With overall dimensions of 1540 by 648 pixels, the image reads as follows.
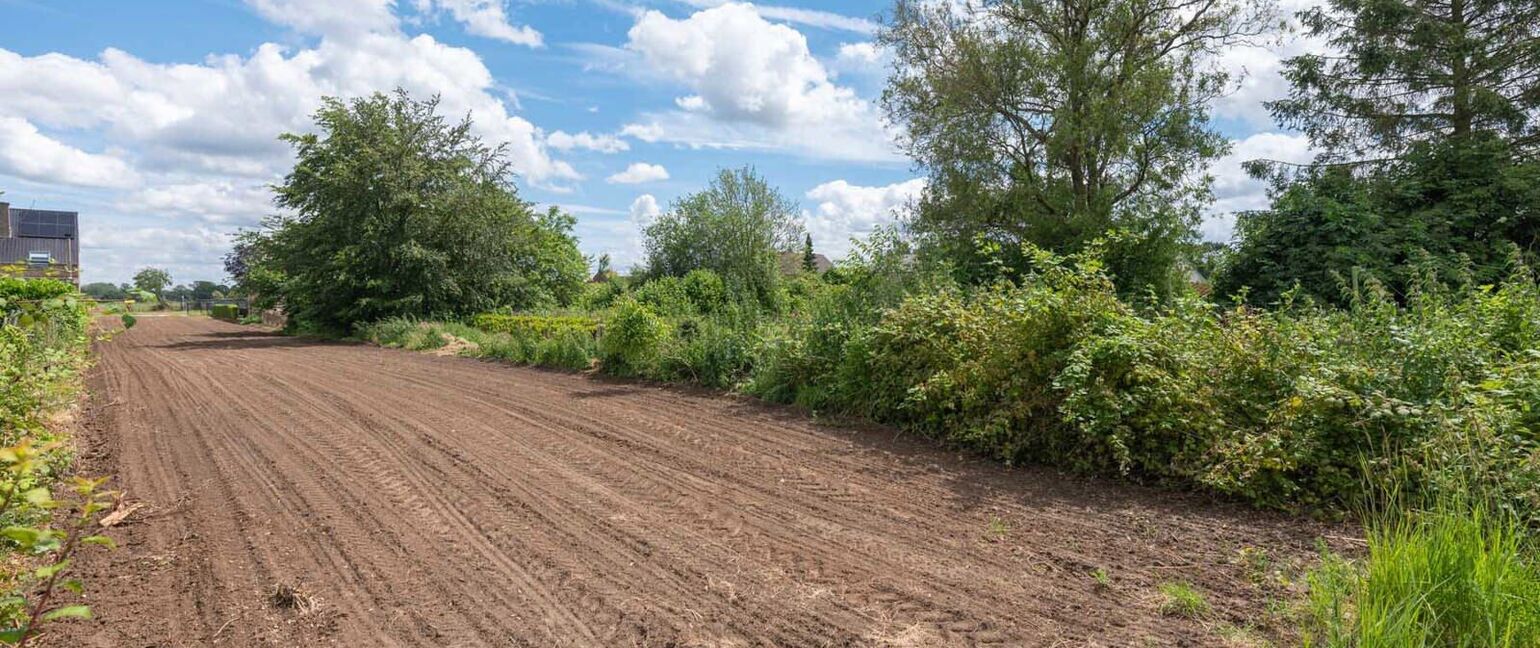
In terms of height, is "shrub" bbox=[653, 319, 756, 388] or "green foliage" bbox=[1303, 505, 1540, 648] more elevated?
"shrub" bbox=[653, 319, 756, 388]

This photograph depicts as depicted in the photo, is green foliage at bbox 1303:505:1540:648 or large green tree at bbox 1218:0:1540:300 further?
large green tree at bbox 1218:0:1540:300

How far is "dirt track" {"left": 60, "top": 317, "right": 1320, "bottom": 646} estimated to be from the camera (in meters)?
3.49

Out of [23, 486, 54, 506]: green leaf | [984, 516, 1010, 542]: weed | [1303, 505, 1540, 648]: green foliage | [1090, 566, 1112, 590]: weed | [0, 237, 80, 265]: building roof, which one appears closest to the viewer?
[23, 486, 54, 506]: green leaf

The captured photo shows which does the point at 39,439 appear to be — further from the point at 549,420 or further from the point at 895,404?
the point at 895,404

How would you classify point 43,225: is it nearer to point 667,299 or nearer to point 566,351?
point 667,299

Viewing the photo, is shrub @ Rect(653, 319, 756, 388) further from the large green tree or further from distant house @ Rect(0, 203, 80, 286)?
distant house @ Rect(0, 203, 80, 286)

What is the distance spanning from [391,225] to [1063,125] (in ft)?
67.2

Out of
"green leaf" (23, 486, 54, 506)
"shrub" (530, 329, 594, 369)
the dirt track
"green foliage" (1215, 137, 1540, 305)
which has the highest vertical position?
"green foliage" (1215, 137, 1540, 305)

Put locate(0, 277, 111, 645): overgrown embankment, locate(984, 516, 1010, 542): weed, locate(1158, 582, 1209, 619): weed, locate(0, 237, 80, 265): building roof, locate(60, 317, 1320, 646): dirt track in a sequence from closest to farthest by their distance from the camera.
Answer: locate(0, 277, 111, 645): overgrown embankment, locate(60, 317, 1320, 646): dirt track, locate(1158, 582, 1209, 619): weed, locate(984, 516, 1010, 542): weed, locate(0, 237, 80, 265): building roof

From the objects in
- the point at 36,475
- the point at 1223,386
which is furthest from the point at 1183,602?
the point at 36,475

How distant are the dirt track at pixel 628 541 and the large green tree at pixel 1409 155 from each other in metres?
13.6

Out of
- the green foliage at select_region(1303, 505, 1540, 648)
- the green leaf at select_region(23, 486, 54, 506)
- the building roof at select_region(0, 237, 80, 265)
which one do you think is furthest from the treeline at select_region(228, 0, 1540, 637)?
the building roof at select_region(0, 237, 80, 265)

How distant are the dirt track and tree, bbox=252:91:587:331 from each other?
18197mm

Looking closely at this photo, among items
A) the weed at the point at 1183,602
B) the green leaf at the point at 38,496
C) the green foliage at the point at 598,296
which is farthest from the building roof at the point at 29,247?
the weed at the point at 1183,602
